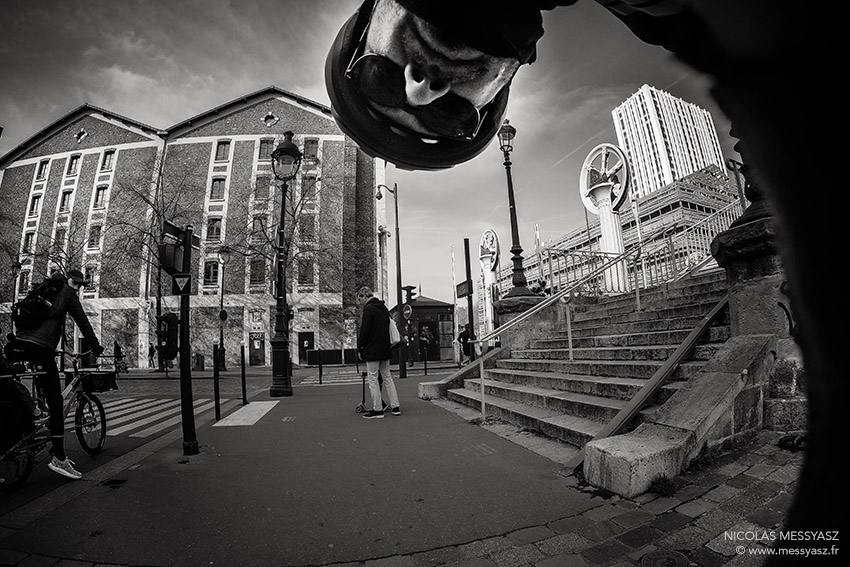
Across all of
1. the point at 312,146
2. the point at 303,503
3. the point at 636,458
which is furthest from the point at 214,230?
the point at 636,458

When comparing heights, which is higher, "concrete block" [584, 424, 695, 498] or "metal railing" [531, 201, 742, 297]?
"metal railing" [531, 201, 742, 297]

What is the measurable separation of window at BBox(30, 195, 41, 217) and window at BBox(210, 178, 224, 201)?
53.4 ft

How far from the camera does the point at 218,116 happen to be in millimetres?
33312

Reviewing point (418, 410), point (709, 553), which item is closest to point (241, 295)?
point (418, 410)

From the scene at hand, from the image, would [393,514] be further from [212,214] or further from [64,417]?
[212,214]

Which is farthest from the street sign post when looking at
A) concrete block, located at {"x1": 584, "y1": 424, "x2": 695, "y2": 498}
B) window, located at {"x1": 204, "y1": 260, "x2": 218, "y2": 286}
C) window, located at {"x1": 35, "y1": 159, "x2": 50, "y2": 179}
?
window, located at {"x1": 35, "y1": 159, "x2": 50, "y2": 179}

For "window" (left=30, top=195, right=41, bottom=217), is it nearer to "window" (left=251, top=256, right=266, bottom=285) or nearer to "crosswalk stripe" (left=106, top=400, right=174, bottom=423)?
"window" (left=251, top=256, right=266, bottom=285)

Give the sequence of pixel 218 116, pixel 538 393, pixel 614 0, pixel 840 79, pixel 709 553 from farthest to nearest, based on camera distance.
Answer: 1. pixel 218 116
2. pixel 538 393
3. pixel 709 553
4. pixel 614 0
5. pixel 840 79

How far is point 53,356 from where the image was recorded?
386cm

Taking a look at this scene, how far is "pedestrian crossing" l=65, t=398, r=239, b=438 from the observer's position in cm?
593

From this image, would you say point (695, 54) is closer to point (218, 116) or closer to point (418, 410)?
point (418, 410)

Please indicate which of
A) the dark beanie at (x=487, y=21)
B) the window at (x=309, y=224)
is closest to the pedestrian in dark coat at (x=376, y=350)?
the dark beanie at (x=487, y=21)

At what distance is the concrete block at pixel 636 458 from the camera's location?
2.81m

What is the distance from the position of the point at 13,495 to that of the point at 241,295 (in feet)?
92.2
